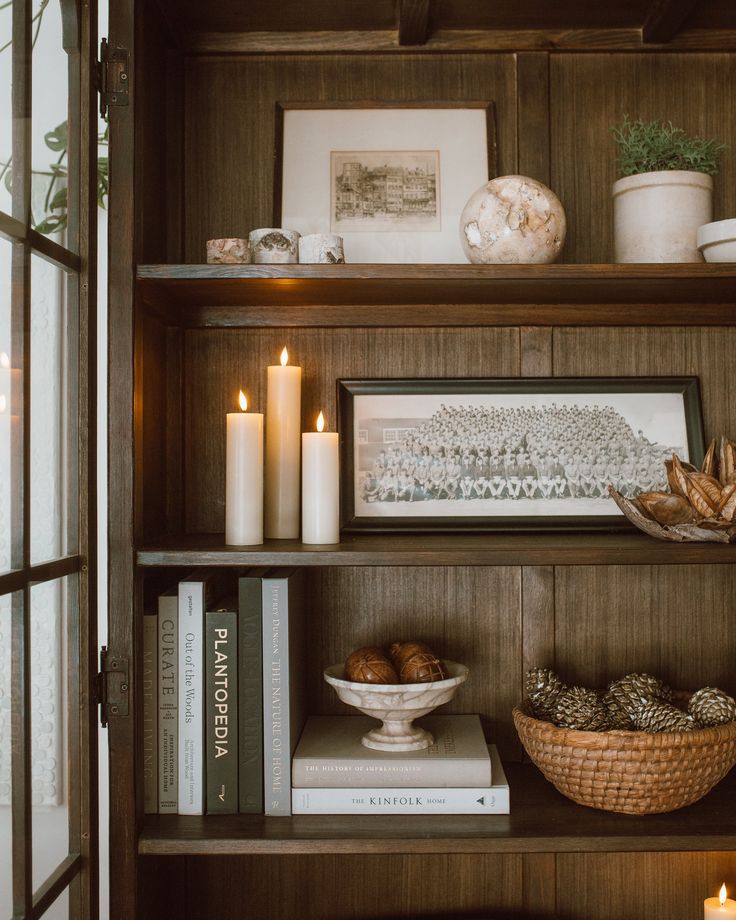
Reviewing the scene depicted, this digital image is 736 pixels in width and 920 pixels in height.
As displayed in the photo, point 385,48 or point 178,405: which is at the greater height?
point 385,48

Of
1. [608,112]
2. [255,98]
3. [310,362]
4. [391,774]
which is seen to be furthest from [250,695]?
[608,112]

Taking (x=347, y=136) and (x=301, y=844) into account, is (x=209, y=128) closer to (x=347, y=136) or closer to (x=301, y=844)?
(x=347, y=136)

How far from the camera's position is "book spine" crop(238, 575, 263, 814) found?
116 cm

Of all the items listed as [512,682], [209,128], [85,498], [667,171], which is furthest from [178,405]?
[667,171]

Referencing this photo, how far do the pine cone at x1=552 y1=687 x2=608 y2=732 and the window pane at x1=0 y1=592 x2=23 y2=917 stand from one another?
2.34ft

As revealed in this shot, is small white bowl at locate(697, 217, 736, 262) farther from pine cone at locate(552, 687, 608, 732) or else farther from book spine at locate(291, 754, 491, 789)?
book spine at locate(291, 754, 491, 789)

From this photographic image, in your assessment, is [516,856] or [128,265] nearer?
[128,265]

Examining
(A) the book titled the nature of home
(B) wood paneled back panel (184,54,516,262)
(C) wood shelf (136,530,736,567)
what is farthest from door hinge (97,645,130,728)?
(B) wood paneled back panel (184,54,516,262)

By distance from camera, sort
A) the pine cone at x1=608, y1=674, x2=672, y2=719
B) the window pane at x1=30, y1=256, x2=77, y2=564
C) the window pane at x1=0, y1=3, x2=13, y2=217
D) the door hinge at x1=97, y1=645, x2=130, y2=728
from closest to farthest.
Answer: the window pane at x1=0, y1=3, x2=13, y2=217, the window pane at x1=30, y1=256, x2=77, y2=564, the door hinge at x1=97, y1=645, x2=130, y2=728, the pine cone at x1=608, y1=674, x2=672, y2=719

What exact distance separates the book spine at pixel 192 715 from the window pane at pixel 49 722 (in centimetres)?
16

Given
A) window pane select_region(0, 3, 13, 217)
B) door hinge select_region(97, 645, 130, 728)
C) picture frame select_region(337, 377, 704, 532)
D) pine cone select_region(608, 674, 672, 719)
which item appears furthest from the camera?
picture frame select_region(337, 377, 704, 532)

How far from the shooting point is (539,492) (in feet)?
4.42

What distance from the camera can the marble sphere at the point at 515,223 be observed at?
1148 mm

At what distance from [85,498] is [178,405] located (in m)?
0.31
